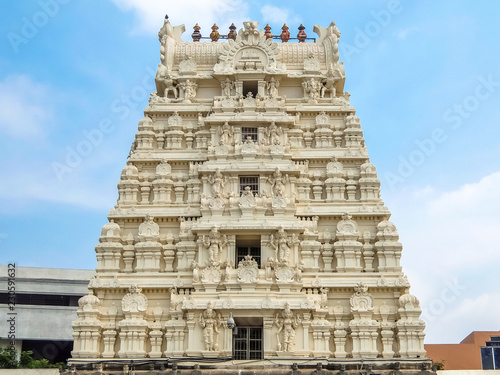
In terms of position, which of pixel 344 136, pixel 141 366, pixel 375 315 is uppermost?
pixel 344 136

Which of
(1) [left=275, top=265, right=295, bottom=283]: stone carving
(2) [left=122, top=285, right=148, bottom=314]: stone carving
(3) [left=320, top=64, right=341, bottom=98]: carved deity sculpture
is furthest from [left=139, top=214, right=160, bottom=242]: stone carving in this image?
(3) [left=320, top=64, right=341, bottom=98]: carved deity sculpture

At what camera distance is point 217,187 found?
3228 centimetres

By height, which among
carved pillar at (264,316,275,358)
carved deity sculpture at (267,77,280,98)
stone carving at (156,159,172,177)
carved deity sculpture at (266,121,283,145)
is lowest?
carved pillar at (264,316,275,358)

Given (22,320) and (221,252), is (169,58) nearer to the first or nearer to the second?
(221,252)

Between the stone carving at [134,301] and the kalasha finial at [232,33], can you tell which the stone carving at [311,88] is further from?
the stone carving at [134,301]

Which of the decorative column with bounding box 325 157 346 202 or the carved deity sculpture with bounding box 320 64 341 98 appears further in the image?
the carved deity sculpture with bounding box 320 64 341 98

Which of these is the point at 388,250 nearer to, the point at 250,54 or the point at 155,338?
the point at 155,338

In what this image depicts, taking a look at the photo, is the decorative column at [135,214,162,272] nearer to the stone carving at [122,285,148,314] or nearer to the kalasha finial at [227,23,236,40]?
the stone carving at [122,285,148,314]

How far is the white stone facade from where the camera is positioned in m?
29.2

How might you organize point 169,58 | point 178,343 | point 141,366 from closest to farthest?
point 141,366 < point 178,343 < point 169,58

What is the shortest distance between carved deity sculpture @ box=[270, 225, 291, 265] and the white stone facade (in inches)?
2.1

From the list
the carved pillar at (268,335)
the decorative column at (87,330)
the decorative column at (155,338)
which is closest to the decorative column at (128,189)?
the decorative column at (87,330)

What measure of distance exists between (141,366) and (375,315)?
412 inches

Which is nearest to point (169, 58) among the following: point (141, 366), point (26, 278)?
point (141, 366)
